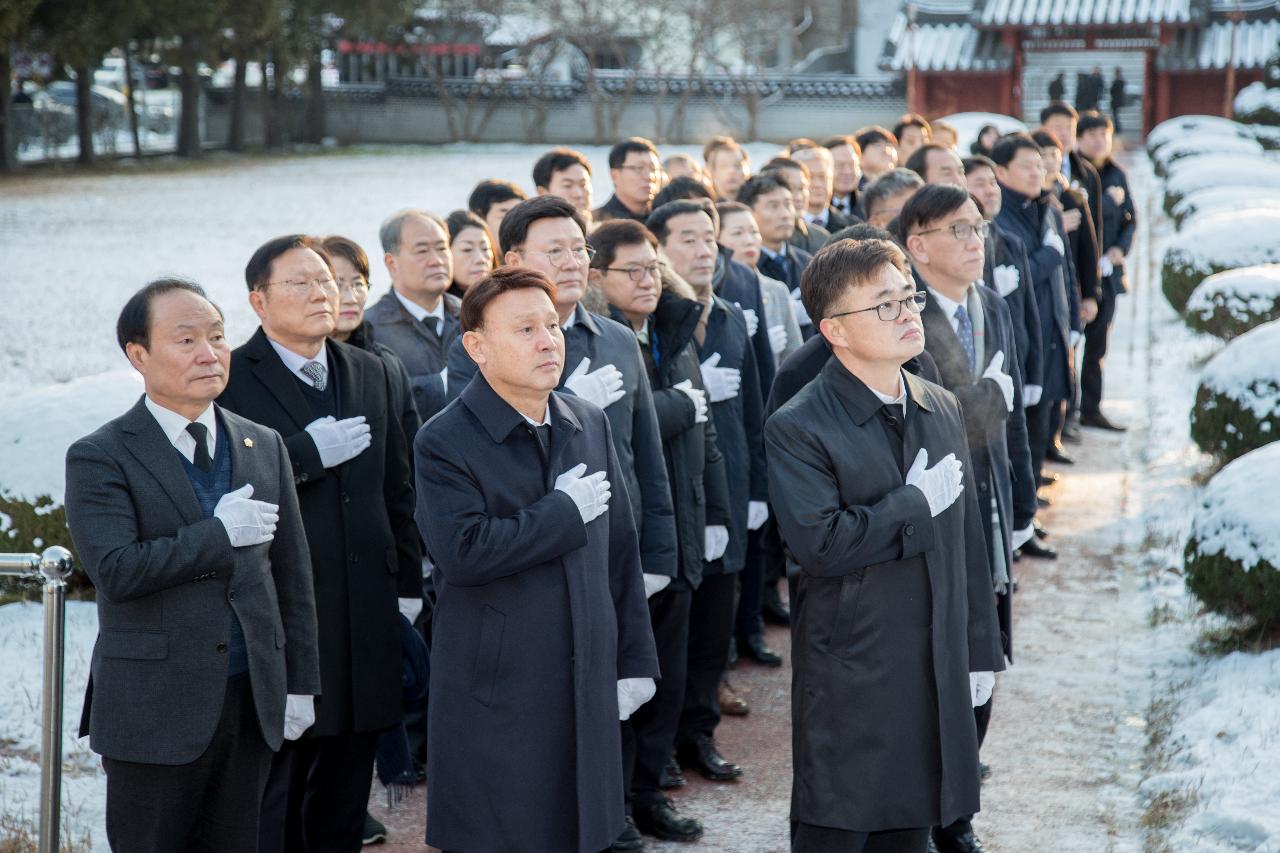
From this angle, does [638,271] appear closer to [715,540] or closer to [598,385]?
[598,385]

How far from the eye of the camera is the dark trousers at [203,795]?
134 inches

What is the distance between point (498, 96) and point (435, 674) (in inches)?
1490

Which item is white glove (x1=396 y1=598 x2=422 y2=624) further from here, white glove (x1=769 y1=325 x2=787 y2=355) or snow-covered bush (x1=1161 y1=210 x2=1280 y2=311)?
snow-covered bush (x1=1161 y1=210 x2=1280 y2=311)

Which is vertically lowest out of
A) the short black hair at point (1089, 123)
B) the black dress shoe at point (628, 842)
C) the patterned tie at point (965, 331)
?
the black dress shoe at point (628, 842)

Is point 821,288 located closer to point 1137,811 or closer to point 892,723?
point 892,723

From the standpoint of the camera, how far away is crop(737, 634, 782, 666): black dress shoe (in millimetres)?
6125

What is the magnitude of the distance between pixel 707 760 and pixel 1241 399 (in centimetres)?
446

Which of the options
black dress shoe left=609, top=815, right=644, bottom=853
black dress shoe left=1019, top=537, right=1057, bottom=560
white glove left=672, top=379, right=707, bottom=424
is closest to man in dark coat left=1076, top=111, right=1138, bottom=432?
black dress shoe left=1019, top=537, right=1057, bottom=560

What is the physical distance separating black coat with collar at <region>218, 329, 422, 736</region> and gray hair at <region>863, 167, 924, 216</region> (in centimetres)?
299

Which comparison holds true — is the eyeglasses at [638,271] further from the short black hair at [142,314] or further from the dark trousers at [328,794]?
the dark trousers at [328,794]

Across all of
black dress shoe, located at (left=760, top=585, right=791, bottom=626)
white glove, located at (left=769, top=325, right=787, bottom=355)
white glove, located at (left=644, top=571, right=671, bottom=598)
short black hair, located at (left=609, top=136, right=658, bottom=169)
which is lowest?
black dress shoe, located at (left=760, top=585, right=791, bottom=626)

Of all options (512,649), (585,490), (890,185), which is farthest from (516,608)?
(890,185)

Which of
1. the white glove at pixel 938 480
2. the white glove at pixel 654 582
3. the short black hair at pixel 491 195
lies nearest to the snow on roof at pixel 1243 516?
the white glove at pixel 654 582

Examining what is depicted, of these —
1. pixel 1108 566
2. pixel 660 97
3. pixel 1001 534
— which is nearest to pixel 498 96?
pixel 660 97
